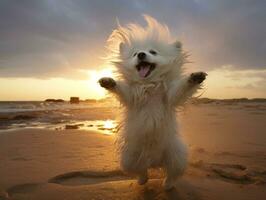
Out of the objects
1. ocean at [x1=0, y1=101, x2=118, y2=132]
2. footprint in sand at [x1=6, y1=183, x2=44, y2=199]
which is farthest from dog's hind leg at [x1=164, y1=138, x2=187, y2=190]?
footprint in sand at [x1=6, y1=183, x2=44, y2=199]

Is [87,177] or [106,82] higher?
[106,82]

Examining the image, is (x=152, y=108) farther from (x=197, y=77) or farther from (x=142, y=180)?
(x=142, y=180)

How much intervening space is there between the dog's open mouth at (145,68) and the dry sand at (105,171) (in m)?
0.71

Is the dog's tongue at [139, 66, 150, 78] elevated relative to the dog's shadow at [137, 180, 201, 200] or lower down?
elevated

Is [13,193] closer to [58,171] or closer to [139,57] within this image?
[58,171]

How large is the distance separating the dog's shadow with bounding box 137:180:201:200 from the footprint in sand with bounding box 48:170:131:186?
24.6 inches

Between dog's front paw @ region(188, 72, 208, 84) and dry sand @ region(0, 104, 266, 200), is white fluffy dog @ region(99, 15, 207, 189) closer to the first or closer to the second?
dog's front paw @ region(188, 72, 208, 84)

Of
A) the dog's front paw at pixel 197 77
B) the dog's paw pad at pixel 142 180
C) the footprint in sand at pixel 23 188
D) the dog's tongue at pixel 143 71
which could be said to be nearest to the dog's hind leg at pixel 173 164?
the dog's paw pad at pixel 142 180

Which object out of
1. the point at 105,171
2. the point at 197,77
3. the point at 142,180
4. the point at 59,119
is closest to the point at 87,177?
the point at 105,171

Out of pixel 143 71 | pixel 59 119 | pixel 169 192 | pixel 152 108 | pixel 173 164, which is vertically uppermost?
pixel 143 71

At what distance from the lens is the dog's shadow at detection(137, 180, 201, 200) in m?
3.37

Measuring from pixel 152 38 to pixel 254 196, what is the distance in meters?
2.40

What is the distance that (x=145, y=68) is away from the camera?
13.3 feet

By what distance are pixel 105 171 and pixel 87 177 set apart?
0.81 ft
